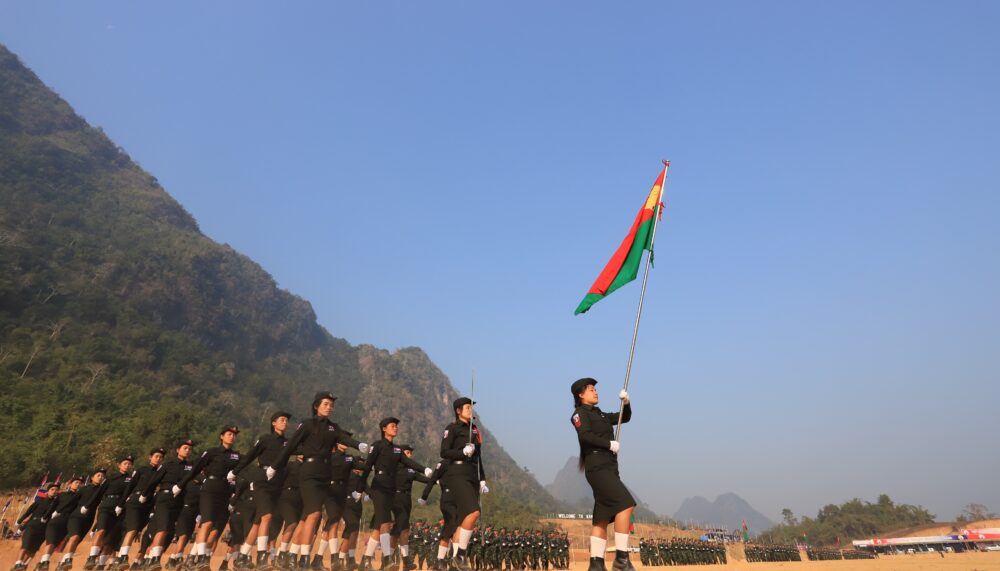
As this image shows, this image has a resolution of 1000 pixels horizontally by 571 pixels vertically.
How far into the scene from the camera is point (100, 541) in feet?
35.7

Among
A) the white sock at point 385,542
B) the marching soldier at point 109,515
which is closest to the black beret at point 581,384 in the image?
the white sock at point 385,542

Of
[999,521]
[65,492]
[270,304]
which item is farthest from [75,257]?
[999,521]

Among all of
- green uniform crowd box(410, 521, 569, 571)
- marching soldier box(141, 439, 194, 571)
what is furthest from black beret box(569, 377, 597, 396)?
green uniform crowd box(410, 521, 569, 571)

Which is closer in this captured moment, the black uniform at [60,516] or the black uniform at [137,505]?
the black uniform at [137,505]

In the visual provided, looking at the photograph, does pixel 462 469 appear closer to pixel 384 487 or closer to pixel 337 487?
pixel 384 487

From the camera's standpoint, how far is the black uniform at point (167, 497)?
1000 cm

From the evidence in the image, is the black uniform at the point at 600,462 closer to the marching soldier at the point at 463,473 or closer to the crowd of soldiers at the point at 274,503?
the marching soldier at the point at 463,473

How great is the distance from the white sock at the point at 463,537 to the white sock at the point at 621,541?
2255 mm

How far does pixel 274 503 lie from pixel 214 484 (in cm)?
150

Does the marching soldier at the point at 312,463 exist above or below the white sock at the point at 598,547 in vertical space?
above

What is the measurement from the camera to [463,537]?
7.19 m

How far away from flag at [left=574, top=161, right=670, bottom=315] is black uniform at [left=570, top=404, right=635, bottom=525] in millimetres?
2446

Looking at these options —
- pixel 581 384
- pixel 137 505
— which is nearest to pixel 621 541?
pixel 581 384

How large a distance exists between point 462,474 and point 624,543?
9.27ft
